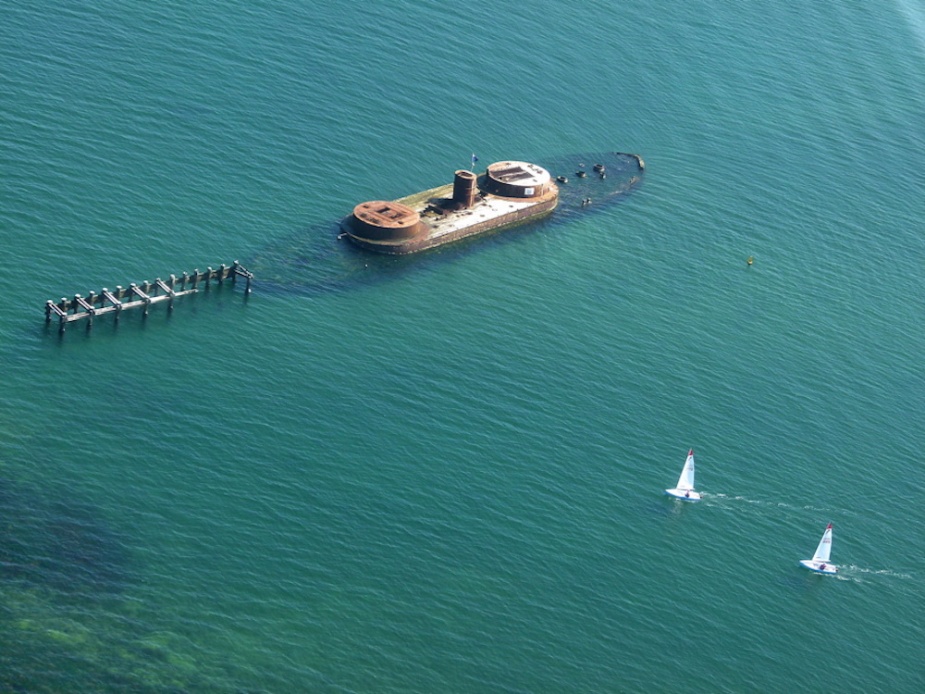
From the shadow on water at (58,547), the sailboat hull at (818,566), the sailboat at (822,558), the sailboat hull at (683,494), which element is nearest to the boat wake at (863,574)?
the sailboat hull at (818,566)

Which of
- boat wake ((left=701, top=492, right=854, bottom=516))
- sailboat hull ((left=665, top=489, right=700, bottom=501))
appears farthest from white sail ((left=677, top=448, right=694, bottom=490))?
boat wake ((left=701, top=492, right=854, bottom=516))

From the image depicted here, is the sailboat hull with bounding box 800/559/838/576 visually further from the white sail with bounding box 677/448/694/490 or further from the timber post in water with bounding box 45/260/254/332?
the timber post in water with bounding box 45/260/254/332

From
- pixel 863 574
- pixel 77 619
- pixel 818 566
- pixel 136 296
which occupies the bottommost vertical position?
pixel 77 619

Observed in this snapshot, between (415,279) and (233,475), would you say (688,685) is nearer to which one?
(233,475)

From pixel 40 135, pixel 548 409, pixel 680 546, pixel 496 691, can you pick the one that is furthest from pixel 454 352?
pixel 40 135

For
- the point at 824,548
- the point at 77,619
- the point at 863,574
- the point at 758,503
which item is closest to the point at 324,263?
Answer: the point at 758,503

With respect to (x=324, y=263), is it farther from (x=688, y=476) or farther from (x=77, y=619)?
(x=77, y=619)

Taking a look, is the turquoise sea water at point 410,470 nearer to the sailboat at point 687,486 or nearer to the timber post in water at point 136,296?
the sailboat at point 687,486
